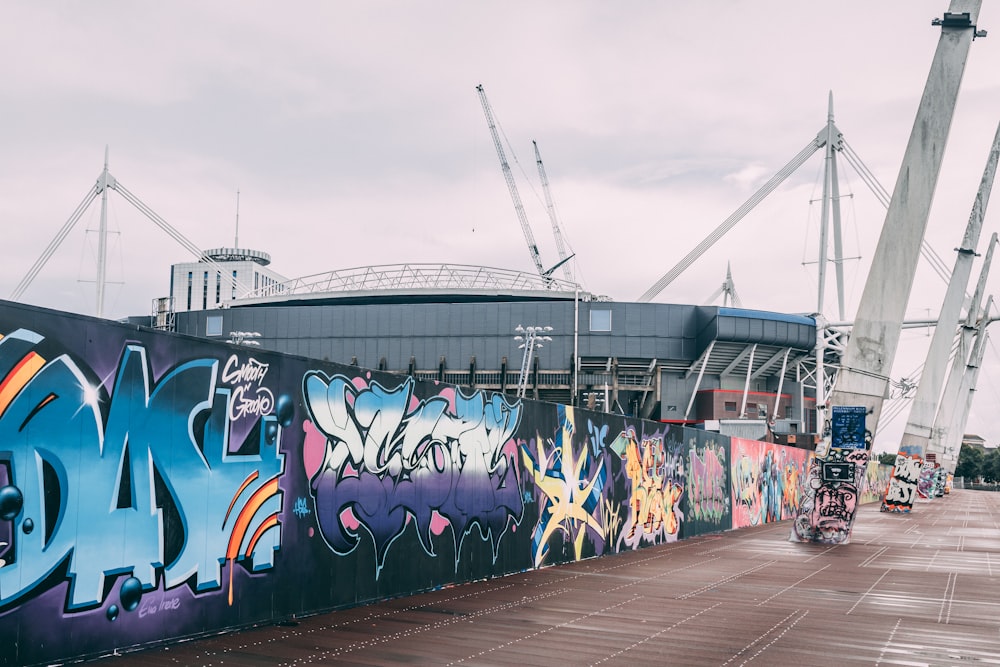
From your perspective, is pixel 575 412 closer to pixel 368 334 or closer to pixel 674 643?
pixel 674 643

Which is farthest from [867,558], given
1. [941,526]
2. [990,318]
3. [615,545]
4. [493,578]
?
[990,318]

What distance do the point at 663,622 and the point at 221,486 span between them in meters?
5.74

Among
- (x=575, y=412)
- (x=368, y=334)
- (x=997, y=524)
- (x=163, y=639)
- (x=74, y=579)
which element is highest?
(x=368, y=334)

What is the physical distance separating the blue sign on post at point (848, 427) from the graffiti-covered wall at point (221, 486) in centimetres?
1371

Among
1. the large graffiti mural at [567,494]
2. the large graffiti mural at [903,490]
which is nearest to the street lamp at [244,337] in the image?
the large graffiti mural at [903,490]

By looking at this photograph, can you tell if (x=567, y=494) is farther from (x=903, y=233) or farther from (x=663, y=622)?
(x=903, y=233)

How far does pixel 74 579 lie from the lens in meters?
8.15

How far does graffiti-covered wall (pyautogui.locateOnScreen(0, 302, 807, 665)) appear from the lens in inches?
310

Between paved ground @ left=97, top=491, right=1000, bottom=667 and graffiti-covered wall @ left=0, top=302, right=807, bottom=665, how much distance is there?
17.4 inches

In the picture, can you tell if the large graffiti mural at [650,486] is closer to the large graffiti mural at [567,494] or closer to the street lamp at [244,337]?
the large graffiti mural at [567,494]

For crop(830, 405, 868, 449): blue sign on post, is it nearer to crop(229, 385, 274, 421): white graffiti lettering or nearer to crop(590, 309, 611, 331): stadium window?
crop(229, 385, 274, 421): white graffiti lettering

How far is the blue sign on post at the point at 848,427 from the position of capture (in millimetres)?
27625

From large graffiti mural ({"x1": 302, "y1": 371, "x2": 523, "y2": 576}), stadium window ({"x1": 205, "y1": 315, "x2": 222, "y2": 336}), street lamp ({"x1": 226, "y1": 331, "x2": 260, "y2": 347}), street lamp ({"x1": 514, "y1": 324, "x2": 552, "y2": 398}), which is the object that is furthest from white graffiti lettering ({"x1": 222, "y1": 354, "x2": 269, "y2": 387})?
stadium window ({"x1": 205, "y1": 315, "x2": 222, "y2": 336})

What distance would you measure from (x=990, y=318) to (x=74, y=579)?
372 feet
